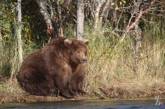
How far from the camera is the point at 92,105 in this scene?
39.7 feet

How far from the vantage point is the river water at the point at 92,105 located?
38.4 feet

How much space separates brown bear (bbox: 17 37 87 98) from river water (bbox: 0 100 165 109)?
0.85 metres

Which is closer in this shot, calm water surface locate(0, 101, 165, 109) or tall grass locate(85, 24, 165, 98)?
calm water surface locate(0, 101, 165, 109)

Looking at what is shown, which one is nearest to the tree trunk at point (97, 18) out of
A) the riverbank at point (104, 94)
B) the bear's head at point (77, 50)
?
the bear's head at point (77, 50)

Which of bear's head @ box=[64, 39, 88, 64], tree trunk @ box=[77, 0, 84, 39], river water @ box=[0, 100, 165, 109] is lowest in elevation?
river water @ box=[0, 100, 165, 109]

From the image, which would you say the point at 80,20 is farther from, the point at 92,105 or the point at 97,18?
the point at 92,105

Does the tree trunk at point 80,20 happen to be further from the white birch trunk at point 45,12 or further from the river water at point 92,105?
the river water at point 92,105

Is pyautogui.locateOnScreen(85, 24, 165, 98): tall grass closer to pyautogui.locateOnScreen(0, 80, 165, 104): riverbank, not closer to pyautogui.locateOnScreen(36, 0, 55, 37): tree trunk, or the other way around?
pyautogui.locateOnScreen(0, 80, 165, 104): riverbank

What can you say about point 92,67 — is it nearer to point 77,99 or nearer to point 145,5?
point 77,99

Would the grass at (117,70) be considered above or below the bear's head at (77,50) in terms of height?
below

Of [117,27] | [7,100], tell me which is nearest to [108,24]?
[117,27]

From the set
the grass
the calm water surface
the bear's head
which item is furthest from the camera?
the grass

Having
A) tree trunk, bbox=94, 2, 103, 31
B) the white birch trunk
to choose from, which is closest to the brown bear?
tree trunk, bbox=94, 2, 103, 31

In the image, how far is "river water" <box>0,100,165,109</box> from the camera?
38.4ft
